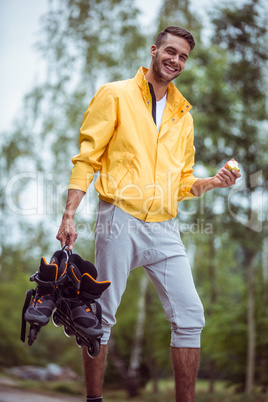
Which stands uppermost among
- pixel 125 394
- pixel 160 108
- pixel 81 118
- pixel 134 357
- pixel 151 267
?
pixel 81 118

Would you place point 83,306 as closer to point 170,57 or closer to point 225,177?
point 225,177

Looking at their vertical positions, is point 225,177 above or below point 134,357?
above

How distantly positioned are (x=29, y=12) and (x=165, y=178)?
7551 millimetres

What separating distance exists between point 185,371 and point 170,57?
1255mm

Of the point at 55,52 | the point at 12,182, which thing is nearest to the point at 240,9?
the point at 55,52

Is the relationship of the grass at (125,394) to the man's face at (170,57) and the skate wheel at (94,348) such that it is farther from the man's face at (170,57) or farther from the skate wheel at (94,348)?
the man's face at (170,57)

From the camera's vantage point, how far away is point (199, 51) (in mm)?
7281

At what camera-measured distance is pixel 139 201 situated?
1.92 m

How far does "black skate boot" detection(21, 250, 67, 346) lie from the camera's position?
1644mm

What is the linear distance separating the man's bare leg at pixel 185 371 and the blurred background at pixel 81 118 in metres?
5.38

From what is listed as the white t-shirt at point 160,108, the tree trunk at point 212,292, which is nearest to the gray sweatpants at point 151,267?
the white t-shirt at point 160,108

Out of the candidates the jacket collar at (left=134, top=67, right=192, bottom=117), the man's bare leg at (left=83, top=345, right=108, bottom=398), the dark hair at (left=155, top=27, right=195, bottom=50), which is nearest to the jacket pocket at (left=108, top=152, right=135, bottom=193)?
the jacket collar at (left=134, top=67, right=192, bottom=117)

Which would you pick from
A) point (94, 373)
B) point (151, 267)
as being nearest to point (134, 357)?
point (94, 373)

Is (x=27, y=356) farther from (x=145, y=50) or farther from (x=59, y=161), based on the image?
(x=145, y=50)
